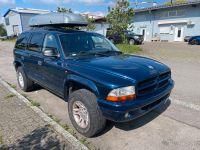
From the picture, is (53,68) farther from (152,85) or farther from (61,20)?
(61,20)

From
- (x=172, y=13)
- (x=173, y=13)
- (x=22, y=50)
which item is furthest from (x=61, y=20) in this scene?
(x=172, y=13)

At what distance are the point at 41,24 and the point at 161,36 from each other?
96.1 ft

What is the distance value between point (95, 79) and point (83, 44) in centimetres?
148

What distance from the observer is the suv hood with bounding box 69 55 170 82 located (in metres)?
3.20

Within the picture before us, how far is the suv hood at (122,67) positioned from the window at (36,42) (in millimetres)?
1661

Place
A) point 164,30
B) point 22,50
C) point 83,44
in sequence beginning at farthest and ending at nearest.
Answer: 1. point 164,30
2. point 22,50
3. point 83,44

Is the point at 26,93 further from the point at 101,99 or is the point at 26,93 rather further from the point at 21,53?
the point at 101,99

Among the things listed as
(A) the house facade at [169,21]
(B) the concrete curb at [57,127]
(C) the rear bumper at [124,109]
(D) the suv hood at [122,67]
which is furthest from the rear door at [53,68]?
(A) the house facade at [169,21]

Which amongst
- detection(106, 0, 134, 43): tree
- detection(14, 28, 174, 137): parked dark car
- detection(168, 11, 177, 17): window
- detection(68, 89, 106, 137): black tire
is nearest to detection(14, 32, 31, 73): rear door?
detection(14, 28, 174, 137): parked dark car

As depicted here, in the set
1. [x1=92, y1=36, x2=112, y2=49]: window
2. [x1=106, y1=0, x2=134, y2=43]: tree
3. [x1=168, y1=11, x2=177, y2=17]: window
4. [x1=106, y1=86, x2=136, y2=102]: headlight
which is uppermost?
[x1=168, y1=11, x2=177, y2=17]: window

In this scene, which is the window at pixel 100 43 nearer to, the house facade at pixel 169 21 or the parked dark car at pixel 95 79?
the parked dark car at pixel 95 79

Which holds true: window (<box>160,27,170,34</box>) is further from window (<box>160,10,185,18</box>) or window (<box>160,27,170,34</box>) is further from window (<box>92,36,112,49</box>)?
window (<box>92,36,112,49</box>)

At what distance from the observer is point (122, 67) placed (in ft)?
11.3

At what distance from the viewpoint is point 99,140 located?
3496 millimetres
